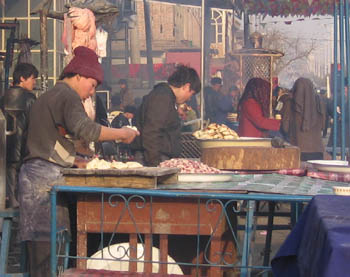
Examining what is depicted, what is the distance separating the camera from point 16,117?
834cm

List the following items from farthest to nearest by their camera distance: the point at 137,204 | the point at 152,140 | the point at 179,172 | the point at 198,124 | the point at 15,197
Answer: the point at 198,124
the point at 15,197
the point at 152,140
the point at 179,172
the point at 137,204

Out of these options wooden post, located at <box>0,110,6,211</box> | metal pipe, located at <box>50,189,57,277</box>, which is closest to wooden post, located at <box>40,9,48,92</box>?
wooden post, located at <box>0,110,6,211</box>

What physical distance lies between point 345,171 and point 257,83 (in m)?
5.12

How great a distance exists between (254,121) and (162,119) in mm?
2982

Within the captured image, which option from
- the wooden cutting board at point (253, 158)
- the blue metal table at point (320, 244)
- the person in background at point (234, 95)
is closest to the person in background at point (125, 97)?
the person in background at point (234, 95)

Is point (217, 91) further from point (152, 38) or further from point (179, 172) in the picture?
point (179, 172)

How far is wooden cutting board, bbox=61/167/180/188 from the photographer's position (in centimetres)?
443

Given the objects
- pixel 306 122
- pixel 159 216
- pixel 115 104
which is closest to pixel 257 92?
pixel 306 122

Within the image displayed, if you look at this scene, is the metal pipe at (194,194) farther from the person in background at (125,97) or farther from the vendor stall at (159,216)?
the person in background at (125,97)

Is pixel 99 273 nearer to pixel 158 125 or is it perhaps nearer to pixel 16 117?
pixel 158 125

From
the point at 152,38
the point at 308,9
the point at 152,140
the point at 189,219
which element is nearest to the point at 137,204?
the point at 189,219

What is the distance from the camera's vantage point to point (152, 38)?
59.1 ft

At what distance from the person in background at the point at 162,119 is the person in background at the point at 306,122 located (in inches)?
236

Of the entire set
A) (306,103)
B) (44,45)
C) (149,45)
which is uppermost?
(149,45)
